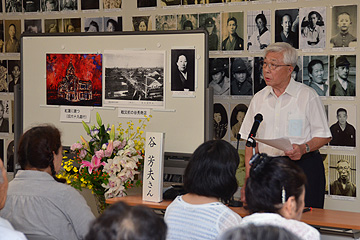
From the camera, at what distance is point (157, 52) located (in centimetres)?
445

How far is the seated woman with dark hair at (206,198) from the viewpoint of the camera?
2479 mm

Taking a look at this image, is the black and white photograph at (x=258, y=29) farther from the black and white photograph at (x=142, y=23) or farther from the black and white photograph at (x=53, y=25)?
the black and white photograph at (x=53, y=25)

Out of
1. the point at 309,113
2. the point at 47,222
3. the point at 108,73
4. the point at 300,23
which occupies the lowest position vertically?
the point at 47,222

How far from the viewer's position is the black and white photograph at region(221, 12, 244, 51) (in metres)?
4.61

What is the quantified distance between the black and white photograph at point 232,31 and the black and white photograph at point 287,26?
312 mm

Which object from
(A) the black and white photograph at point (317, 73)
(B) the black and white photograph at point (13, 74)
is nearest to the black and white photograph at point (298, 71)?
(A) the black and white photograph at point (317, 73)

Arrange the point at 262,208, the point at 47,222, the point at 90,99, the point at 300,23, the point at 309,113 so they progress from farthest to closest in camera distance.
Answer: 1. the point at 90,99
2. the point at 300,23
3. the point at 309,113
4. the point at 47,222
5. the point at 262,208

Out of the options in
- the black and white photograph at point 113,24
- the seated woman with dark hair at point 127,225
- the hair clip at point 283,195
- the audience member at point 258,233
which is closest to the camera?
the audience member at point 258,233

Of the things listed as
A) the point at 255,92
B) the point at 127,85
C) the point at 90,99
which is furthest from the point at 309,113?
the point at 90,99

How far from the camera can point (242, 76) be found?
15.1ft

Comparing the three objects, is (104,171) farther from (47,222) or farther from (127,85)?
(47,222)

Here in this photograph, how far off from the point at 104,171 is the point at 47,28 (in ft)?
6.76

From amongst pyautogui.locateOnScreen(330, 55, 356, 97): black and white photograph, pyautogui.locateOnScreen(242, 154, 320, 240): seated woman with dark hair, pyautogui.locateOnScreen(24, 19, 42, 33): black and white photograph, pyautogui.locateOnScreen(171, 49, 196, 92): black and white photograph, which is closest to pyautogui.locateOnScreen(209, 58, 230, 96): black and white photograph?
pyautogui.locateOnScreen(171, 49, 196, 92): black and white photograph

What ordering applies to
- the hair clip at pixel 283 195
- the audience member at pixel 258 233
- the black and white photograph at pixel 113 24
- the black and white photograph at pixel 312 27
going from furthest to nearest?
the black and white photograph at pixel 113 24
the black and white photograph at pixel 312 27
the hair clip at pixel 283 195
the audience member at pixel 258 233
